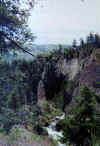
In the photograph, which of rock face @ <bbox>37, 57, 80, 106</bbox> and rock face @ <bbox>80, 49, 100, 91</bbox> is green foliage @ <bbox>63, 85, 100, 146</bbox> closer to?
rock face @ <bbox>80, 49, 100, 91</bbox>

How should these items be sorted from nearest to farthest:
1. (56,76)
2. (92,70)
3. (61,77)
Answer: (92,70), (61,77), (56,76)

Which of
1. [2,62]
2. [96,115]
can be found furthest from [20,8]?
[96,115]

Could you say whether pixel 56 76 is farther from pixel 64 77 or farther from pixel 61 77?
pixel 64 77

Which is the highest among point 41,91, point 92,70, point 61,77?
point 92,70

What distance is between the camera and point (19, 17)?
9.14 ft

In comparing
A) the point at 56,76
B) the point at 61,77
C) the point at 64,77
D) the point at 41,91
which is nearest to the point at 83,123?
the point at 64,77

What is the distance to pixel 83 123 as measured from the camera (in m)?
3.80

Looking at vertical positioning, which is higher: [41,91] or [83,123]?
[83,123]

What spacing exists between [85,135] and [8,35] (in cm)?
286

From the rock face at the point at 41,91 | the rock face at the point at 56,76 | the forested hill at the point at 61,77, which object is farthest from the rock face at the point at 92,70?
the rock face at the point at 41,91

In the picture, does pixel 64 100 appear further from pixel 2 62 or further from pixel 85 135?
pixel 2 62

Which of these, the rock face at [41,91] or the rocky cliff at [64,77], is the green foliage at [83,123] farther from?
the rock face at [41,91]

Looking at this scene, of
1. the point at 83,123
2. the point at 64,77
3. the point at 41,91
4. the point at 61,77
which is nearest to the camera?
the point at 83,123

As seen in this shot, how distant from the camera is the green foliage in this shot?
3.76 metres
